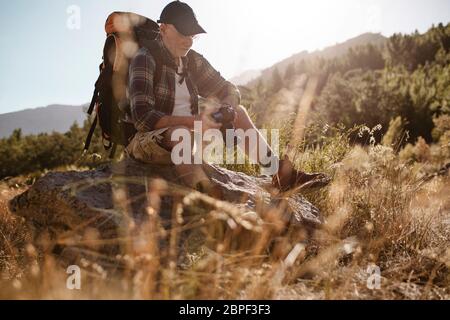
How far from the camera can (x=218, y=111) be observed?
9.01ft

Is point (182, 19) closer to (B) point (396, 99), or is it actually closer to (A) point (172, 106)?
(A) point (172, 106)

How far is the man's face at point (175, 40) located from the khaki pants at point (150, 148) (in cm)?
80

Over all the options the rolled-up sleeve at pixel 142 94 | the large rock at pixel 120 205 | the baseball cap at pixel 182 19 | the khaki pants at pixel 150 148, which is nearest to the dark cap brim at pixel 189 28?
the baseball cap at pixel 182 19

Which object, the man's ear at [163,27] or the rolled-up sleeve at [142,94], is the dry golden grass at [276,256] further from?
the man's ear at [163,27]

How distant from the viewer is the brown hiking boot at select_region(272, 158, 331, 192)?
2.86m

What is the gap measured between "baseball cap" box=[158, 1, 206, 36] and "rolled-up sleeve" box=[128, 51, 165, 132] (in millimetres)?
365

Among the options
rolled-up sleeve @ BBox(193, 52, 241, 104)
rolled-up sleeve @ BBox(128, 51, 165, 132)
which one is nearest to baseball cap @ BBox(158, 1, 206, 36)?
rolled-up sleeve @ BBox(128, 51, 165, 132)

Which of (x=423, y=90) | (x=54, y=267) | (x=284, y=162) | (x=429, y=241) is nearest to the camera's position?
(x=54, y=267)

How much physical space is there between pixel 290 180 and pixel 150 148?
1130 millimetres

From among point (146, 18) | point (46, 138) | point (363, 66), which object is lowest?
point (46, 138)

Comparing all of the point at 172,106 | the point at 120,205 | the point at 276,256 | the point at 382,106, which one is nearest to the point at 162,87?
the point at 172,106

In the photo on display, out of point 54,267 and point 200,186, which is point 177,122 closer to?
point 200,186

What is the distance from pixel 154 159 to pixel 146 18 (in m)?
1.36
